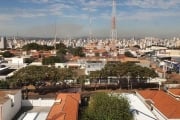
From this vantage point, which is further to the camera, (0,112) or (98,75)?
(98,75)

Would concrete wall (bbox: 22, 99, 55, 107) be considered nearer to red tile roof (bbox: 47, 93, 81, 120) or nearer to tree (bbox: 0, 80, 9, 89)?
red tile roof (bbox: 47, 93, 81, 120)

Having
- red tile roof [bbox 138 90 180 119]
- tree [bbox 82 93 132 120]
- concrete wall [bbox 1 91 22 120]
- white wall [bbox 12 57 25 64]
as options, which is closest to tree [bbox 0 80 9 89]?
concrete wall [bbox 1 91 22 120]

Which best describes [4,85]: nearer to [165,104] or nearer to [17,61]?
[165,104]

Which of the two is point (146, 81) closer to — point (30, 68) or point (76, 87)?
point (76, 87)

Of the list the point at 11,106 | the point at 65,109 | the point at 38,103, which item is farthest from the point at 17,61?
the point at 65,109

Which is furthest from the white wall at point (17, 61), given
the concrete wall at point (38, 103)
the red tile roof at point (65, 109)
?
the red tile roof at point (65, 109)

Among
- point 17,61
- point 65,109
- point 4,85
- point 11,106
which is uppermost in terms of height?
point 17,61

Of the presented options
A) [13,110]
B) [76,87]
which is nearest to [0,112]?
[13,110]
